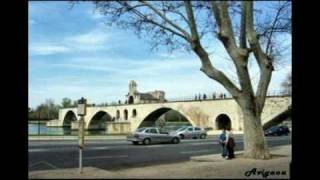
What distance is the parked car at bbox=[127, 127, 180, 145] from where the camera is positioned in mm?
40062

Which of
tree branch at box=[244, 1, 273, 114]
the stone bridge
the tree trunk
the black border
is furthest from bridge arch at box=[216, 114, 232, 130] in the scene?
the black border

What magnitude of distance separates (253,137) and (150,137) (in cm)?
1982

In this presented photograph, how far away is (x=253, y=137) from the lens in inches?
834

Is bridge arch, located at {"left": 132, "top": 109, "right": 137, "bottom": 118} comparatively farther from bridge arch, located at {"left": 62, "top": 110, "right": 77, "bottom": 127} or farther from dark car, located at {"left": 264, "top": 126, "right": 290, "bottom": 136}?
dark car, located at {"left": 264, "top": 126, "right": 290, "bottom": 136}

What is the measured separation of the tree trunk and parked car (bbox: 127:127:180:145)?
1924 centimetres

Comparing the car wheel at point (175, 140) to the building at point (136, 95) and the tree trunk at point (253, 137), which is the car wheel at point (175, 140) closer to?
the tree trunk at point (253, 137)

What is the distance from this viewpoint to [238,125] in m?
84.4

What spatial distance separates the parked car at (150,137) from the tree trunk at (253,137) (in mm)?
19243

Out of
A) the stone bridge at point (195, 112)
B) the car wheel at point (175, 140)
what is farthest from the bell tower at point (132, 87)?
the car wheel at point (175, 140)

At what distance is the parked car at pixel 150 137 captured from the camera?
4006cm

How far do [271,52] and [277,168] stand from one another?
7457 mm
